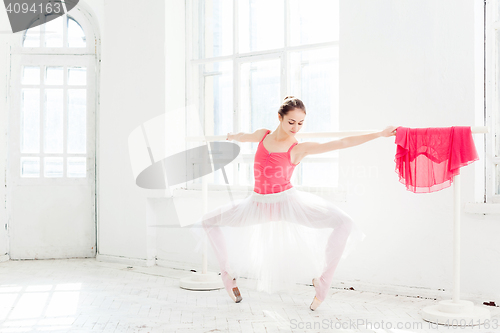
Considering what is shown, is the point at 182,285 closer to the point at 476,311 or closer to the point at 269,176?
the point at 269,176

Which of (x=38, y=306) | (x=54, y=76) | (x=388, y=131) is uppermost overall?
(x=54, y=76)

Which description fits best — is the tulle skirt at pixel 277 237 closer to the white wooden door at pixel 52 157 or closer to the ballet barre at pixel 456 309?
the ballet barre at pixel 456 309

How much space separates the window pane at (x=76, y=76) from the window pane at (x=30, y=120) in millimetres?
352

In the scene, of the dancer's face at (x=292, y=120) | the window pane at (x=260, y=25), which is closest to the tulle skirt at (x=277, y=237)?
the dancer's face at (x=292, y=120)

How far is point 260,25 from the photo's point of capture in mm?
4012

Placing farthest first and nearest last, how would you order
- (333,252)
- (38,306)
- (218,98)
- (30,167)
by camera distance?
(30,167)
(218,98)
(38,306)
(333,252)

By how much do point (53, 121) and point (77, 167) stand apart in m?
0.53

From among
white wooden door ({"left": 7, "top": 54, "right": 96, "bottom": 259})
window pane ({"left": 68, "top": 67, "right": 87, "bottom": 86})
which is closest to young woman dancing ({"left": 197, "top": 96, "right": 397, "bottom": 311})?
white wooden door ({"left": 7, "top": 54, "right": 96, "bottom": 259})

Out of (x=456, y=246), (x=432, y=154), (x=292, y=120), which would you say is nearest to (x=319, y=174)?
(x=292, y=120)

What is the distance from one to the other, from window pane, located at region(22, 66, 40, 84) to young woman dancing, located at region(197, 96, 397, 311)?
2.79 metres

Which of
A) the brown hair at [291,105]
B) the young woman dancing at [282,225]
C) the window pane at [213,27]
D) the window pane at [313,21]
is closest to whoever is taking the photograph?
the young woman dancing at [282,225]

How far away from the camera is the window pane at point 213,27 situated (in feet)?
13.8

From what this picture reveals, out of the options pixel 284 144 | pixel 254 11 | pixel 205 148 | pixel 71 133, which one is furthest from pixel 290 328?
pixel 71 133
